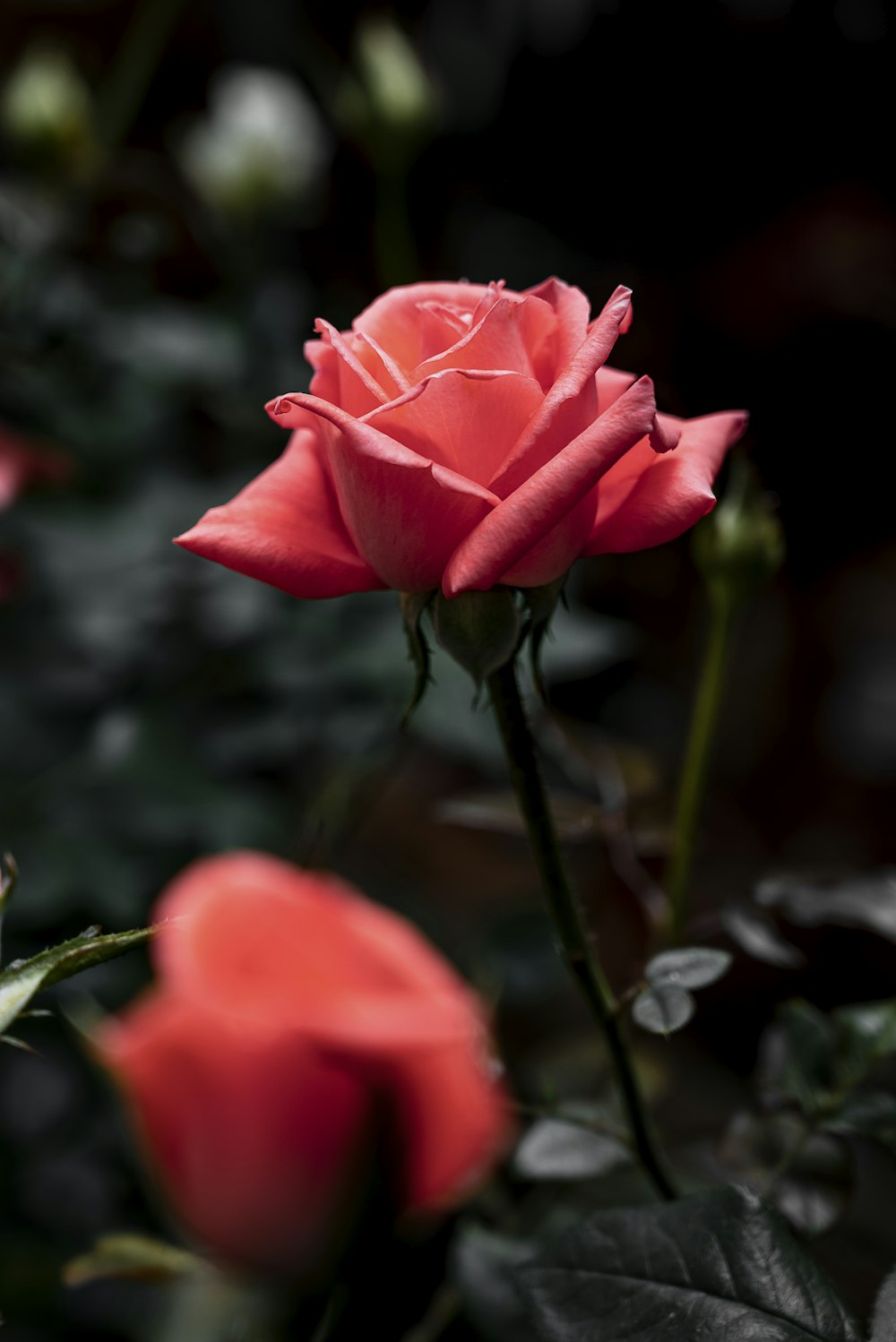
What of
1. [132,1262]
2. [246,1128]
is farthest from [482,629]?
[132,1262]

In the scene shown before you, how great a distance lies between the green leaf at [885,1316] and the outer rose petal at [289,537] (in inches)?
7.4

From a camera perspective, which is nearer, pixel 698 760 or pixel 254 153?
pixel 698 760

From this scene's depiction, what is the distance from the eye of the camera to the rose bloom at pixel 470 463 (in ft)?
0.75

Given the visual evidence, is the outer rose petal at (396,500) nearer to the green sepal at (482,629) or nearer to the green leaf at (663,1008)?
the green sepal at (482,629)

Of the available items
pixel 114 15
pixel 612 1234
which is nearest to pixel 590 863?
pixel 612 1234

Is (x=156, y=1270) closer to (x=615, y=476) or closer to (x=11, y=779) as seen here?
(x=615, y=476)

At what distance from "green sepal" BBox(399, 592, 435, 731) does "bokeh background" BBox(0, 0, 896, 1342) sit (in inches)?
6.1

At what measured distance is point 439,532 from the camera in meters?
0.24

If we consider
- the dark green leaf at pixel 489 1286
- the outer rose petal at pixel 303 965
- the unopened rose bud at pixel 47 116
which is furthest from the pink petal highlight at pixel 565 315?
the unopened rose bud at pixel 47 116

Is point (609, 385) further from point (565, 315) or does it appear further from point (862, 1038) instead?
point (862, 1038)

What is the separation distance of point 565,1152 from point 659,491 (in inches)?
7.8

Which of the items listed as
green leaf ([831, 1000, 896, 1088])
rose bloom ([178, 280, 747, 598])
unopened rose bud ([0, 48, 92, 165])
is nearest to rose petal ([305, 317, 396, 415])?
rose bloom ([178, 280, 747, 598])

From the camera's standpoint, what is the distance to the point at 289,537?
0.26 m

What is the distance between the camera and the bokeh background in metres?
0.63
